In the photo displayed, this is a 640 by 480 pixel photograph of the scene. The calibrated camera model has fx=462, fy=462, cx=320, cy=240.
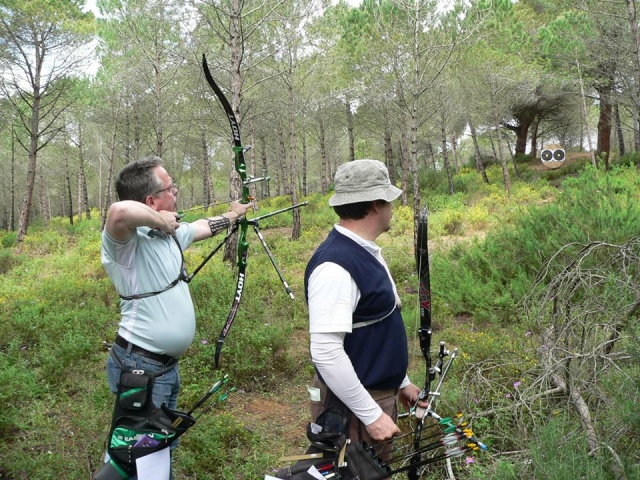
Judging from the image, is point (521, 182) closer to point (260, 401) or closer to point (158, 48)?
point (158, 48)

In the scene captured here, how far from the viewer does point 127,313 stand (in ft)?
7.97

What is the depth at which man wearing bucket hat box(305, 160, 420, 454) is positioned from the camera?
175cm

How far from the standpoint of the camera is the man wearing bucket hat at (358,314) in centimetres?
175

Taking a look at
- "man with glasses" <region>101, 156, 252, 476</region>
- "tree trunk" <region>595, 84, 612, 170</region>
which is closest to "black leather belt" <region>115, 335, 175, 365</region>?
"man with glasses" <region>101, 156, 252, 476</region>

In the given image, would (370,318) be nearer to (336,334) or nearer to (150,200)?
(336,334)

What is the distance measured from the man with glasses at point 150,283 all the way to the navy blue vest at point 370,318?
0.93 meters

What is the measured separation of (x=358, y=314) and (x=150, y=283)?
1190 mm

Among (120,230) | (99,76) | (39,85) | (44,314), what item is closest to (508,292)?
(120,230)

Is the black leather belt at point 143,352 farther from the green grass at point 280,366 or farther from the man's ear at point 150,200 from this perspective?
the green grass at point 280,366

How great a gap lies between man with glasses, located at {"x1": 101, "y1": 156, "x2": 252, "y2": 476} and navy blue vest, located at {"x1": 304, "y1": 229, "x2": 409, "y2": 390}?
3.06 feet

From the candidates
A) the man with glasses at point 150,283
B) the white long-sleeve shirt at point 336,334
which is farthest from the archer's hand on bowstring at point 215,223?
the white long-sleeve shirt at point 336,334

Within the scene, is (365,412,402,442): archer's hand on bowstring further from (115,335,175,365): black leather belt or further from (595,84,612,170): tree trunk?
(595,84,612,170): tree trunk

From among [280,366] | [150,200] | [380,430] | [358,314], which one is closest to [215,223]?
[150,200]

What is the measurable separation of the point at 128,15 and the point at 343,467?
17724 millimetres
